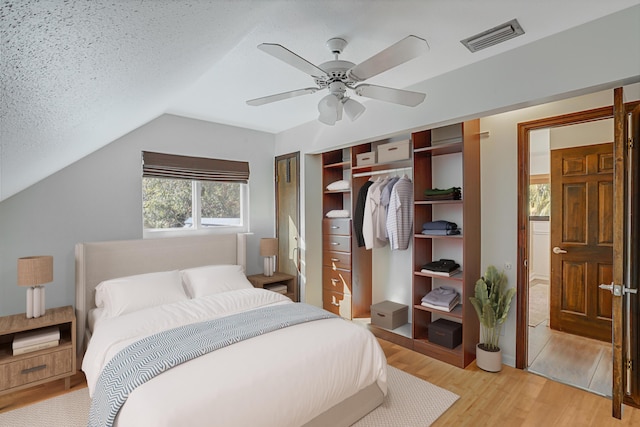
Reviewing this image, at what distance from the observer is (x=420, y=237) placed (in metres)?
3.33

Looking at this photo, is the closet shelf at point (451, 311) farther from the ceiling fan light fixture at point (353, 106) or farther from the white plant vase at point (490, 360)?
the ceiling fan light fixture at point (353, 106)

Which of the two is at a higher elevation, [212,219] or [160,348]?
[212,219]

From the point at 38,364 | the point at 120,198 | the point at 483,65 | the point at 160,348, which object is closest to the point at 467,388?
the point at 160,348

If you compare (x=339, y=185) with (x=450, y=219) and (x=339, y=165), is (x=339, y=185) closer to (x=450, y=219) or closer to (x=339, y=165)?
(x=339, y=165)

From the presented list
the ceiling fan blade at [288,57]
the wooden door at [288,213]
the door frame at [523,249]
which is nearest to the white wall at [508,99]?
the door frame at [523,249]

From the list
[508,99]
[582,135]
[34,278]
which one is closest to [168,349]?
[34,278]

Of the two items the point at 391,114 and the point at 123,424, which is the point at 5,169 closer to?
the point at 123,424

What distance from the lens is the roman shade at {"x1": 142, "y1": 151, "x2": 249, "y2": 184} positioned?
3.61m

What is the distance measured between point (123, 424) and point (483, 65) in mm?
3215

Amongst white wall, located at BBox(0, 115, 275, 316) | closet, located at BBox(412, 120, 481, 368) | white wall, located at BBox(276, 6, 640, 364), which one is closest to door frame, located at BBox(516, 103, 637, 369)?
white wall, located at BBox(276, 6, 640, 364)

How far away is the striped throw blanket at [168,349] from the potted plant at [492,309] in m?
1.43

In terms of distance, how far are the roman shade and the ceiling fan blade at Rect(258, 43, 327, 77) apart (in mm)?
2457

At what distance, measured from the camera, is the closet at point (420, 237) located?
3045 millimetres

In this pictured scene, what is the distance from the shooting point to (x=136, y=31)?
79 centimetres
